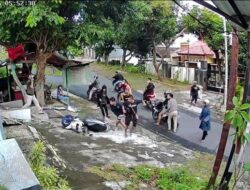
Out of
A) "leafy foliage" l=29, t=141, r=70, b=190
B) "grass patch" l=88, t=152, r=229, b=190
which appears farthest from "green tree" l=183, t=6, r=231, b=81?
"leafy foliage" l=29, t=141, r=70, b=190

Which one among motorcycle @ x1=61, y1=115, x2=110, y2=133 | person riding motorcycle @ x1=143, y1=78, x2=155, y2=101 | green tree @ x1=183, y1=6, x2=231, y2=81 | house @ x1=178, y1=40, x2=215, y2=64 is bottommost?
motorcycle @ x1=61, y1=115, x2=110, y2=133

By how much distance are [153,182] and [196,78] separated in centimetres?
1704

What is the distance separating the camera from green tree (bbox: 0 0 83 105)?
42.6ft

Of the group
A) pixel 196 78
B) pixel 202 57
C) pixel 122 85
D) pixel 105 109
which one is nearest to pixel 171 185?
pixel 105 109

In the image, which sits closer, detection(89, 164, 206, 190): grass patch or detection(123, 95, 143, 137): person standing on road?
detection(89, 164, 206, 190): grass patch

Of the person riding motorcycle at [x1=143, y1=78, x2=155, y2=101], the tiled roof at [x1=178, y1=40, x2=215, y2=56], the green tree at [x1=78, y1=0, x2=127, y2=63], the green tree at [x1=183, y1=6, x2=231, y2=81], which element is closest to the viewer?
the green tree at [x1=78, y1=0, x2=127, y2=63]

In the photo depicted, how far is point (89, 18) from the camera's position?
15359 millimetres

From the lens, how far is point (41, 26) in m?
14.3

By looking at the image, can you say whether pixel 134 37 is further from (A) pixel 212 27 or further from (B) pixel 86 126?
(B) pixel 86 126

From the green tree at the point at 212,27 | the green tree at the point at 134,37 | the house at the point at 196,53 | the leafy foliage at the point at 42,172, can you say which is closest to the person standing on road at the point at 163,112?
the green tree at the point at 212,27

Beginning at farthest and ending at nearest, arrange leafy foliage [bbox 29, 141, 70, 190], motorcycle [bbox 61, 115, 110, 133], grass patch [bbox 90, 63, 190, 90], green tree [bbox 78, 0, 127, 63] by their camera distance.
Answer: grass patch [bbox 90, 63, 190, 90] < green tree [bbox 78, 0, 127, 63] < motorcycle [bbox 61, 115, 110, 133] < leafy foliage [bbox 29, 141, 70, 190]

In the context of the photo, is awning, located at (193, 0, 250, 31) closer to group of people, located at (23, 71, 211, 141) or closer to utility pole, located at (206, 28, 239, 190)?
utility pole, located at (206, 28, 239, 190)

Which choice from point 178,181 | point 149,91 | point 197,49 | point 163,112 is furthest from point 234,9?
point 197,49

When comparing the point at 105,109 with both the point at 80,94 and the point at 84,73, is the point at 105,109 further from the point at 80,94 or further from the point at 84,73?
the point at 80,94
